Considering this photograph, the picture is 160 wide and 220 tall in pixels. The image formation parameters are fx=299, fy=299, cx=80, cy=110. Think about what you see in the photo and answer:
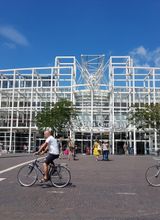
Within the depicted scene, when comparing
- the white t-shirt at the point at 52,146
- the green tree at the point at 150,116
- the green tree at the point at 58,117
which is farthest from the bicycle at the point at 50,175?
the green tree at the point at 58,117

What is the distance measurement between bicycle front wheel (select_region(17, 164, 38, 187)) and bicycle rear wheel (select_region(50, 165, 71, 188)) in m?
0.61

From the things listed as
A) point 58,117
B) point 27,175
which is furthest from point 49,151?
point 58,117

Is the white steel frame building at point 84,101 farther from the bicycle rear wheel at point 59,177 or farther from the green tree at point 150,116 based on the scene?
the bicycle rear wheel at point 59,177

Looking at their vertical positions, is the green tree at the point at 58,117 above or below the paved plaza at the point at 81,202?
above

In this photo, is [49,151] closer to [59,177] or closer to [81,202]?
[59,177]

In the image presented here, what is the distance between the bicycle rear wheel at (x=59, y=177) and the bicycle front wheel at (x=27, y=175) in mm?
615

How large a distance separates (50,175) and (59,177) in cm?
29

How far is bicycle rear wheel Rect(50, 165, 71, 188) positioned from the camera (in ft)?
30.7

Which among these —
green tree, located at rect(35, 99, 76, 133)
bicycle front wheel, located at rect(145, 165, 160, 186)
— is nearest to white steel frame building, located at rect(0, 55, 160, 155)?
green tree, located at rect(35, 99, 76, 133)

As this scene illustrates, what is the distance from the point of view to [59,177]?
9391 millimetres

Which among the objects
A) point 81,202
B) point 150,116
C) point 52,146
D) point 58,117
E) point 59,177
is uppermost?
point 58,117

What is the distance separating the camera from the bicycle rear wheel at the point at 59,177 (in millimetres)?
9344

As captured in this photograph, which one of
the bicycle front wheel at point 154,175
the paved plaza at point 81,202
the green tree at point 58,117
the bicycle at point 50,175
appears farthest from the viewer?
the green tree at point 58,117

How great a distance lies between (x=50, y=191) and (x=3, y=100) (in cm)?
5128
